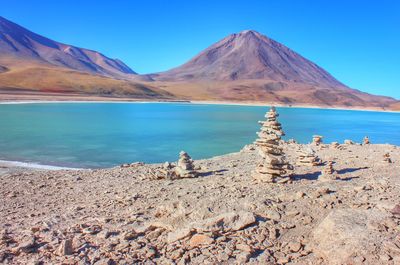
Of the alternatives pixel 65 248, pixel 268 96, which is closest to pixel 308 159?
pixel 65 248

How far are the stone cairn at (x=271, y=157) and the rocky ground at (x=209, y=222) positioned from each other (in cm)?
28

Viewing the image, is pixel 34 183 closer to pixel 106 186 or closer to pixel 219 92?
pixel 106 186

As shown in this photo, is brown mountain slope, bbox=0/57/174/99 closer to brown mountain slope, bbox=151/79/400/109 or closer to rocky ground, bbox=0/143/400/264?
brown mountain slope, bbox=151/79/400/109

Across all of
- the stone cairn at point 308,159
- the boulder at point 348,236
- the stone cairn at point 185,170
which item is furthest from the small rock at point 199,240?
the stone cairn at point 308,159

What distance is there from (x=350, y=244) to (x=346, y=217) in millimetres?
677

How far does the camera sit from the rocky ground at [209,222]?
4.64m

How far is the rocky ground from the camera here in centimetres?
464

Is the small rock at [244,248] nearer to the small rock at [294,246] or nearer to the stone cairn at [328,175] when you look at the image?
the small rock at [294,246]

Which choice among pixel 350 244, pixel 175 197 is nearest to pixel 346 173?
pixel 175 197

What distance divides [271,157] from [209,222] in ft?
11.8

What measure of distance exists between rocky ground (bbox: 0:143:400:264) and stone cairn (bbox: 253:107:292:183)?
0.28 metres

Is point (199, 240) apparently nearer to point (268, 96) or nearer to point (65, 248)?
point (65, 248)

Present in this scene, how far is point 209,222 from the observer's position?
211 inches

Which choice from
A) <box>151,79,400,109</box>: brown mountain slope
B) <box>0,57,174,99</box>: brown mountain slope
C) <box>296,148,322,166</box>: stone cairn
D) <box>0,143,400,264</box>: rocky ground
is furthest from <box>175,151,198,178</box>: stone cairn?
<box>151,79,400,109</box>: brown mountain slope
